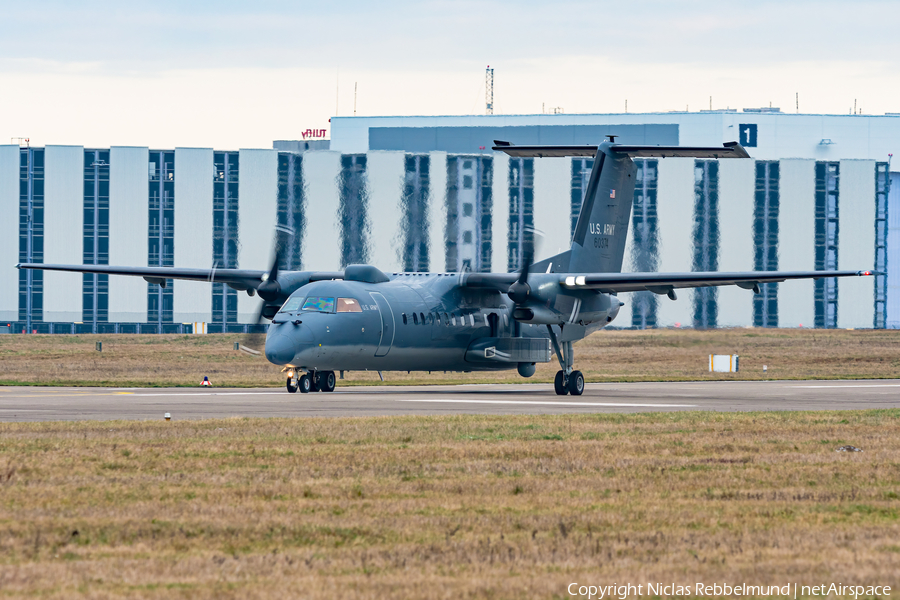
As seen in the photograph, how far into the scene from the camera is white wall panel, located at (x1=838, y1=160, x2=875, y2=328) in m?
96.5

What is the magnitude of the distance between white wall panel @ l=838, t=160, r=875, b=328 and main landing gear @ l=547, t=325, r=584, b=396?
68.4m

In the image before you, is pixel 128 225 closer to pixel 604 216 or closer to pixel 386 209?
pixel 386 209

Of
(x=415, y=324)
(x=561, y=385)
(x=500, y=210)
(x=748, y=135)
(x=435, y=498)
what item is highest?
(x=748, y=135)

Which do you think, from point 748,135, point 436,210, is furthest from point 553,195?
point 748,135

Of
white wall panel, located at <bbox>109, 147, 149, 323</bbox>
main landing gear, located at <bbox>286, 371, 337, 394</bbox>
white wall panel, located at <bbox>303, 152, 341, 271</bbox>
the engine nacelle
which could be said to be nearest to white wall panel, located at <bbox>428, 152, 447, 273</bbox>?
white wall panel, located at <bbox>303, 152, 341, 271</bbox>

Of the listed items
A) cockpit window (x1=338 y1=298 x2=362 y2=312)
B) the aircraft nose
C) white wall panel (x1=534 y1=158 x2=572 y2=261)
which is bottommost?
the aircraft nose

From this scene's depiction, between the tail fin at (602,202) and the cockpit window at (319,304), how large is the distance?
860cm

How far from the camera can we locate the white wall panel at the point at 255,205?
87.3 meters

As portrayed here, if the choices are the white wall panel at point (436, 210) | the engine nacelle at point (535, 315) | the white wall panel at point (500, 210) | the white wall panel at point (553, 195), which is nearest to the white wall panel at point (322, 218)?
the white wall panel at point (436, 210)

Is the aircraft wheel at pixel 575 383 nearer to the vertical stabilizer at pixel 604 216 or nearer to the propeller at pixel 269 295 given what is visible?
the vertical stabilizer at pixel 604 216

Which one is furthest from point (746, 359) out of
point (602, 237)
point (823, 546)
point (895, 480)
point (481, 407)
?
point (823, 546)

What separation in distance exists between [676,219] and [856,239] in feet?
→ 56.8

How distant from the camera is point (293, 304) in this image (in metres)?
30.1

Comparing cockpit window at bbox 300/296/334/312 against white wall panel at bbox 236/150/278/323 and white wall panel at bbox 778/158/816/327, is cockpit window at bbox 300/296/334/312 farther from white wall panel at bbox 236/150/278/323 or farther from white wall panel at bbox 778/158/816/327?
white wall panel at bbox 778/158/816/327
